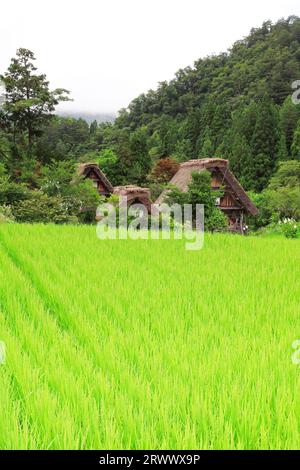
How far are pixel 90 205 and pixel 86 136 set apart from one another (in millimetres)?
16924

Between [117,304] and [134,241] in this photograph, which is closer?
[117,304]

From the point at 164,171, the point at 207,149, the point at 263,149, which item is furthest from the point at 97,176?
the point at 207,149

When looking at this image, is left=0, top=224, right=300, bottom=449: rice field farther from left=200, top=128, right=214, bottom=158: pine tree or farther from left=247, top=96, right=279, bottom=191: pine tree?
left=200, top=128, right=214, bottom=158: pine tree

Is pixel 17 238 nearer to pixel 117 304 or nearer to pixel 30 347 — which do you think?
pixel 117 304

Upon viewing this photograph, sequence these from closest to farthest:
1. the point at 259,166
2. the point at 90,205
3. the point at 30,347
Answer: the point at 30,347
the point at 90,205
the point at 259,166

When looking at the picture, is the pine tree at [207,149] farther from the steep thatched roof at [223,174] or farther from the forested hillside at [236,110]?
the steep thatched roof at [223,174]

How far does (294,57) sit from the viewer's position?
37.1 meters

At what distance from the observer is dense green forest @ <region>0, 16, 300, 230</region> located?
1493 centimetres

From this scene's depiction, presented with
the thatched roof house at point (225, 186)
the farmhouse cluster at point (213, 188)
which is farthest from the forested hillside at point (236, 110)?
the thatched roof house at point (225, 186)

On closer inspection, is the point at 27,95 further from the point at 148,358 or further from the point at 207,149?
the point at 207,149

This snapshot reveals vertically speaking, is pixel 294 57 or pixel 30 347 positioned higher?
pixel 294 57

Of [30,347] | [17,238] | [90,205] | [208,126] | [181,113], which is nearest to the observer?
[30,347]

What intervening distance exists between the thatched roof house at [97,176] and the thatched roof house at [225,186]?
7.40 ft

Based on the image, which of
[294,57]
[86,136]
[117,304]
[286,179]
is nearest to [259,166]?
[286,179]
